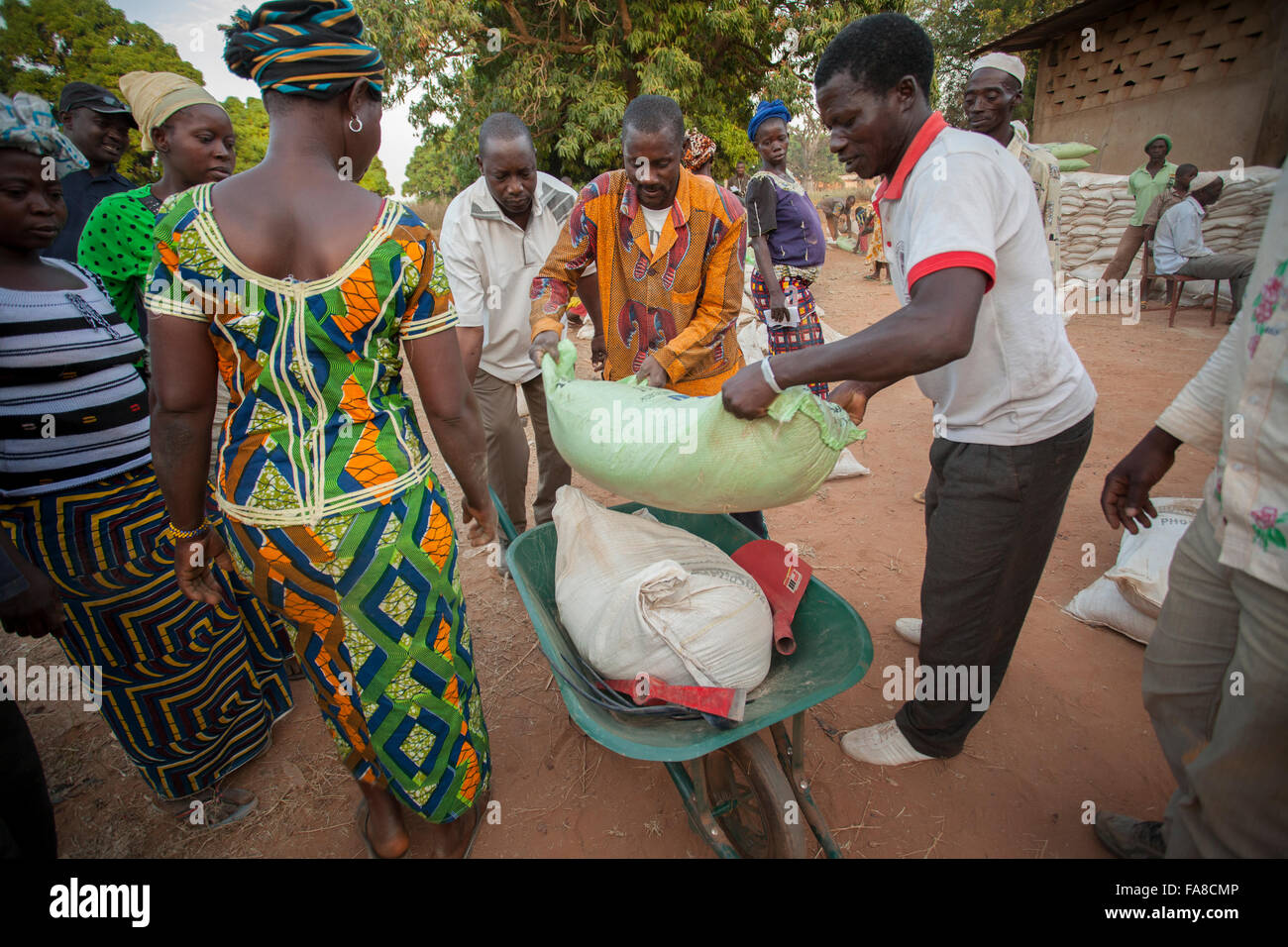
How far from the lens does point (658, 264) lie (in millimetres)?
2434

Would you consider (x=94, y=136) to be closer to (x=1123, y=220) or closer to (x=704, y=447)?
(x=704, y=447)

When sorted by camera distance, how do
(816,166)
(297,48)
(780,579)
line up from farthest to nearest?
(816,166)
(780,579)
(297,48)

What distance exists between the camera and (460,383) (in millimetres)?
1531

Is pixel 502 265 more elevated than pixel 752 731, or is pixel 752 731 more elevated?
pixel 502 265

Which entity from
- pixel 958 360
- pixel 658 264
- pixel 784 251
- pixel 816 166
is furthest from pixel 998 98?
pixel 816 166

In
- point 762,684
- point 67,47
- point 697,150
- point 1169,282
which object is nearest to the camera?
point 762,684

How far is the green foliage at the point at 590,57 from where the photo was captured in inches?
373

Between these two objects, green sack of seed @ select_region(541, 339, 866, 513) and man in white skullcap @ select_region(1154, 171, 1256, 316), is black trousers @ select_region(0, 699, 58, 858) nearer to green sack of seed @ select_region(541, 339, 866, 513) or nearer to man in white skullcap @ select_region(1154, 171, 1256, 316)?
green sack of seed @ select_region(541, 339, 866, 513)

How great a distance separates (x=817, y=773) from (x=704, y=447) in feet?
4.35

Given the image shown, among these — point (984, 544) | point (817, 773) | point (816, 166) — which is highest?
point (816, 166)

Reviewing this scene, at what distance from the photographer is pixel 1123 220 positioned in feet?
27.8

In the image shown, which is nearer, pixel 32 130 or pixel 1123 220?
pixel 32 130

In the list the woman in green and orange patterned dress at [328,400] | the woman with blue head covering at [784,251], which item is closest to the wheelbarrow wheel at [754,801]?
the woman in green and orange patterned dress at [328,400]

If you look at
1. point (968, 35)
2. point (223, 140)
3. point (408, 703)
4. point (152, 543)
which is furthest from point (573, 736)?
point (968, 35)
